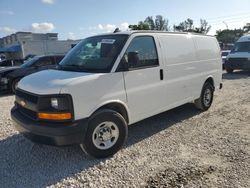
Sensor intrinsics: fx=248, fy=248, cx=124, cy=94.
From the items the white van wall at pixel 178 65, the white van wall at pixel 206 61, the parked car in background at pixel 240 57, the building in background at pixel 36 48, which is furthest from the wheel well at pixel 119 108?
the building in background at pixel 36 48

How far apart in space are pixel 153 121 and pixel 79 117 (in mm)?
2632

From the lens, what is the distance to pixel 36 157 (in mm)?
4250

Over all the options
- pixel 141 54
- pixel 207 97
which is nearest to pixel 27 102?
pixel 141 54

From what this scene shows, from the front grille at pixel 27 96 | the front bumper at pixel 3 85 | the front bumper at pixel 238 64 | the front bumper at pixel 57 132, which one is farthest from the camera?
the front bumper at pixel 238 64

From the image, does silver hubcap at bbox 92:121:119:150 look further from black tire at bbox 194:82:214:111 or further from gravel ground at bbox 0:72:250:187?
black tire at bbox 194:82:214:111

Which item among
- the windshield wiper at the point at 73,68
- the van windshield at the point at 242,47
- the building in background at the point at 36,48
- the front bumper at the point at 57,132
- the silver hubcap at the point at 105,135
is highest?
the building in background at the point at 36,48

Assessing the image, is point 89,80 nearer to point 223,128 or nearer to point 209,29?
point 223,128

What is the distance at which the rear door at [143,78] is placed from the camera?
431cm

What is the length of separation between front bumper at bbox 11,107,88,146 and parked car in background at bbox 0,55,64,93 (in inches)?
256

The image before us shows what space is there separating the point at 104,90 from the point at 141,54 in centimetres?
114

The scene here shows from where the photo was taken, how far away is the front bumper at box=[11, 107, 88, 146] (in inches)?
139

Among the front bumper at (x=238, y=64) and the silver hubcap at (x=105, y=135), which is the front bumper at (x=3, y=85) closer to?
the silver hubcap at (x=105, y=135)

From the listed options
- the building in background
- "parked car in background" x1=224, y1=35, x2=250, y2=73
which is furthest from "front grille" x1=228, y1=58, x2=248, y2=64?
the building in background

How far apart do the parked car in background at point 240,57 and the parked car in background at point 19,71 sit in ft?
34.9
